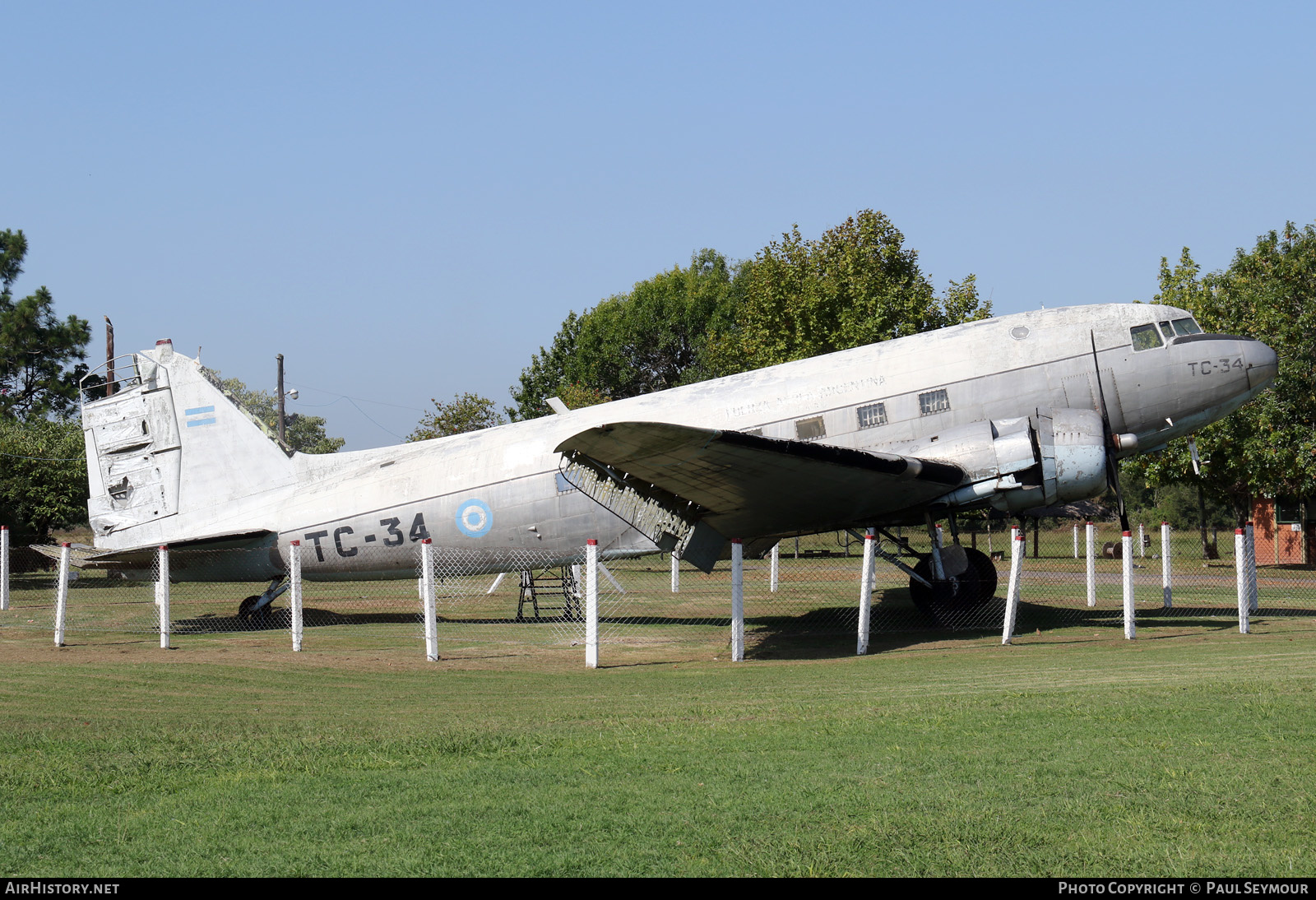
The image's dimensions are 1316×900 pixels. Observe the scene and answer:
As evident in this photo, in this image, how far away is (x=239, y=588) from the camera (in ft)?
94.3

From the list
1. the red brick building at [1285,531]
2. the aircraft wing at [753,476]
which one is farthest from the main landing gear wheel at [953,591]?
the red brick building at [1285,531]

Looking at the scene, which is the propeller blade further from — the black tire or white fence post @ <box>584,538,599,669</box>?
white fence post @ <box>584,538,599,669</box>

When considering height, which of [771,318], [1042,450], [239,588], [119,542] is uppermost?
[771,318]

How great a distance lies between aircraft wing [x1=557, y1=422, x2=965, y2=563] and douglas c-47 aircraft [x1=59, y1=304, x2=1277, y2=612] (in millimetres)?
43

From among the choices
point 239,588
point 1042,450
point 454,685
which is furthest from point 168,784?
point 239,588

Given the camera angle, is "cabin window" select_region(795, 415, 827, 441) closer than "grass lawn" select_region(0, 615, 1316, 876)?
No

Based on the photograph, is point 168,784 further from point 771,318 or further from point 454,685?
point 771,318

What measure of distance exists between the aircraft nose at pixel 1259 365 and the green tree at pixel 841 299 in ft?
66.3

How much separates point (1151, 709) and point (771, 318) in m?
33.9

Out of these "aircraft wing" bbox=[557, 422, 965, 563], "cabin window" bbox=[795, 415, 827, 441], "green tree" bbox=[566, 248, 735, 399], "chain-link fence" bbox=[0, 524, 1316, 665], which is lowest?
"chain-link fence" bbox=[0, 524, 1316, 665]

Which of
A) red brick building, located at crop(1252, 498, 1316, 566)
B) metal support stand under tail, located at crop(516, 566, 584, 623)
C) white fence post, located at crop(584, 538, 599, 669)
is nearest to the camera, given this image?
white fence post, located at crop(584, 538, 599, 669)

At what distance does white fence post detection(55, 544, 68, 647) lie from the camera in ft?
49.6

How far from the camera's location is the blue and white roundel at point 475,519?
695 inches

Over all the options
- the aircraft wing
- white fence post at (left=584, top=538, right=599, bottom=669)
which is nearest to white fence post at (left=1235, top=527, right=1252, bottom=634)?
the aircraft wing
